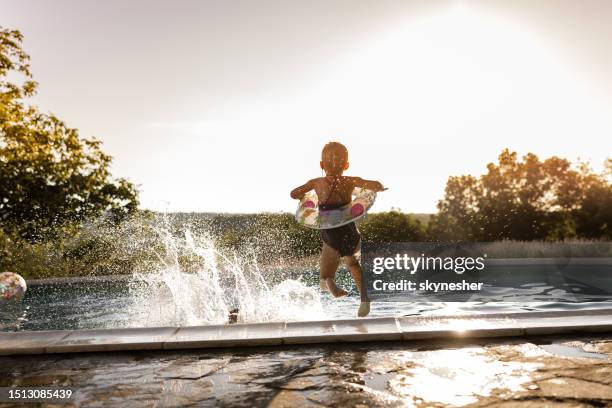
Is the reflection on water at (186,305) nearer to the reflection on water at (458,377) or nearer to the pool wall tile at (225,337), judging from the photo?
the pool wall tile at (225,337)

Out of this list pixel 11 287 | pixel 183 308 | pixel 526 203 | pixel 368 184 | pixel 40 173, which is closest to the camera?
pixel 368 184

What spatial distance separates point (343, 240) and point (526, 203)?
18.1 meters

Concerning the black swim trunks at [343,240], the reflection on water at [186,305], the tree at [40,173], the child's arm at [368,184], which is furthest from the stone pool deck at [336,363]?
the tree at [40,173]

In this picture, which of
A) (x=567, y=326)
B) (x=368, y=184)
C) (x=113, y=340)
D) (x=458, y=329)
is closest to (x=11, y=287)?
(x=113, y=340)

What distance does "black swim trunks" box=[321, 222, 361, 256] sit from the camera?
5.58 meters

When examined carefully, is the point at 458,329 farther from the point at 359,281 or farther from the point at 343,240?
the point at 343,240

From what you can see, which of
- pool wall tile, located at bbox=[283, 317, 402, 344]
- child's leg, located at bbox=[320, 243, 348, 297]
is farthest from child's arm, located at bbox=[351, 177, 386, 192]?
pool wall tile, located at bbox=[283, 317, 402, 344]

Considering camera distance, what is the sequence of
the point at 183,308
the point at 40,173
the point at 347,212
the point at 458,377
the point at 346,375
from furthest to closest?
the point at 40,173 < the point at 183,308 < the point at 347,212 < the point at 346,375 < the point at 458,377

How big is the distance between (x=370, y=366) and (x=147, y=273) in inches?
480

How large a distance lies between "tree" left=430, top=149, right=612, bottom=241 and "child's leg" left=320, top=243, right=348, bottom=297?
1451 centimetres

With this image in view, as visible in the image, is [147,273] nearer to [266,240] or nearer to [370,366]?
[266,240]

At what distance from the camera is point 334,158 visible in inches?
222

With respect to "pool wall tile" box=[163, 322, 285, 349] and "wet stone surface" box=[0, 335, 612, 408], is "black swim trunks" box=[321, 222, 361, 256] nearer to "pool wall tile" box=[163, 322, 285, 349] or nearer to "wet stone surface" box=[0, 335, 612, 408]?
"pool wall tile" box=[163, 322, 285, 349]

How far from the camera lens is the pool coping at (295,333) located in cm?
409
